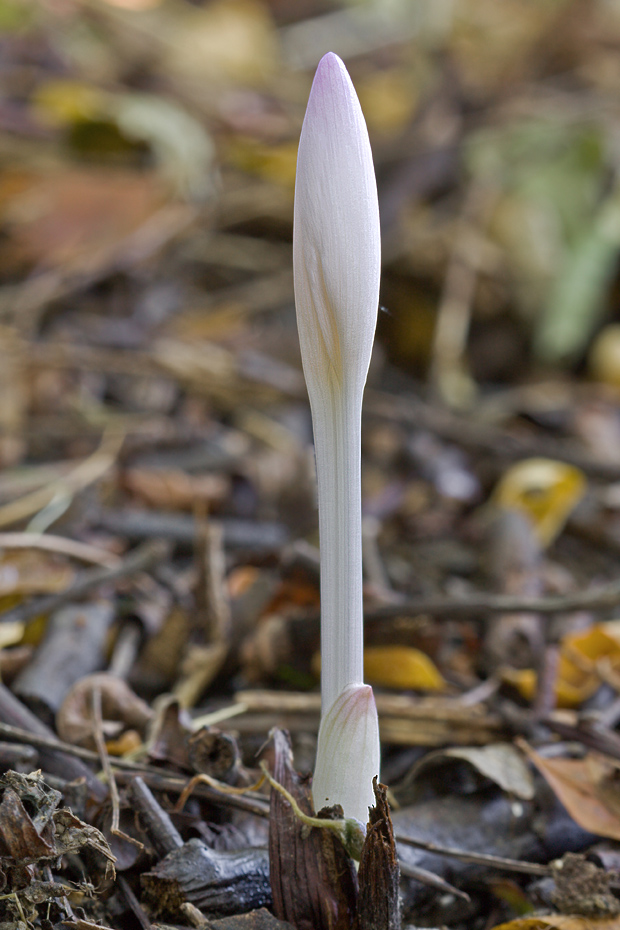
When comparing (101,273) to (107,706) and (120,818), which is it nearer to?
(107,706)

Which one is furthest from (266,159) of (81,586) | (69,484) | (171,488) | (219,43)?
(81,586)

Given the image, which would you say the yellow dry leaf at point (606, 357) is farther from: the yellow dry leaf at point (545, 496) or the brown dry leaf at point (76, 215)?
the brown dry leaf at point (76, 215)

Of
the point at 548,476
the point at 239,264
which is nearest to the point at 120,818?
the point at 548,476

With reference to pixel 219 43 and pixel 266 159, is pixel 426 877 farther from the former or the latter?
pixel 219 43

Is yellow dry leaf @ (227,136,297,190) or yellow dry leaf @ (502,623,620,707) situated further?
yellow dry leaf @ (227,136,297,190)

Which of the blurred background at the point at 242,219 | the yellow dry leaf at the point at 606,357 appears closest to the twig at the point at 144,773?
→ the blurred background at the point at 242,219

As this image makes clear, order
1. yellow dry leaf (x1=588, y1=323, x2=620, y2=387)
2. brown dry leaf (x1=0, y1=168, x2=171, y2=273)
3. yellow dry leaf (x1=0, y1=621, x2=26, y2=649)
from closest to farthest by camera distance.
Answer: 1. yellow dry leaf (x1=0, y1=621, x2=26, y2=649)
2. brown dry leaf (x1=0, y1=168, x2=171, y2=273)
3. yellow dry leaf (x1=588, y1=323, x2=620, y2=387)

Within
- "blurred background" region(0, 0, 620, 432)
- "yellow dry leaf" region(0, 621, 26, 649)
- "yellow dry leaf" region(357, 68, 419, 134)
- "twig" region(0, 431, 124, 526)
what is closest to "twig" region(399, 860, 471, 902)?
"yellow dry leaf" region(0, 621, 26, 649)

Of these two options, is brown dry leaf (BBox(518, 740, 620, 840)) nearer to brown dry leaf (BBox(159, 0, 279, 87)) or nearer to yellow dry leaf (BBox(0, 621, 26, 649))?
yellow dry leaf (BBox(0, 621, 26, 649))
